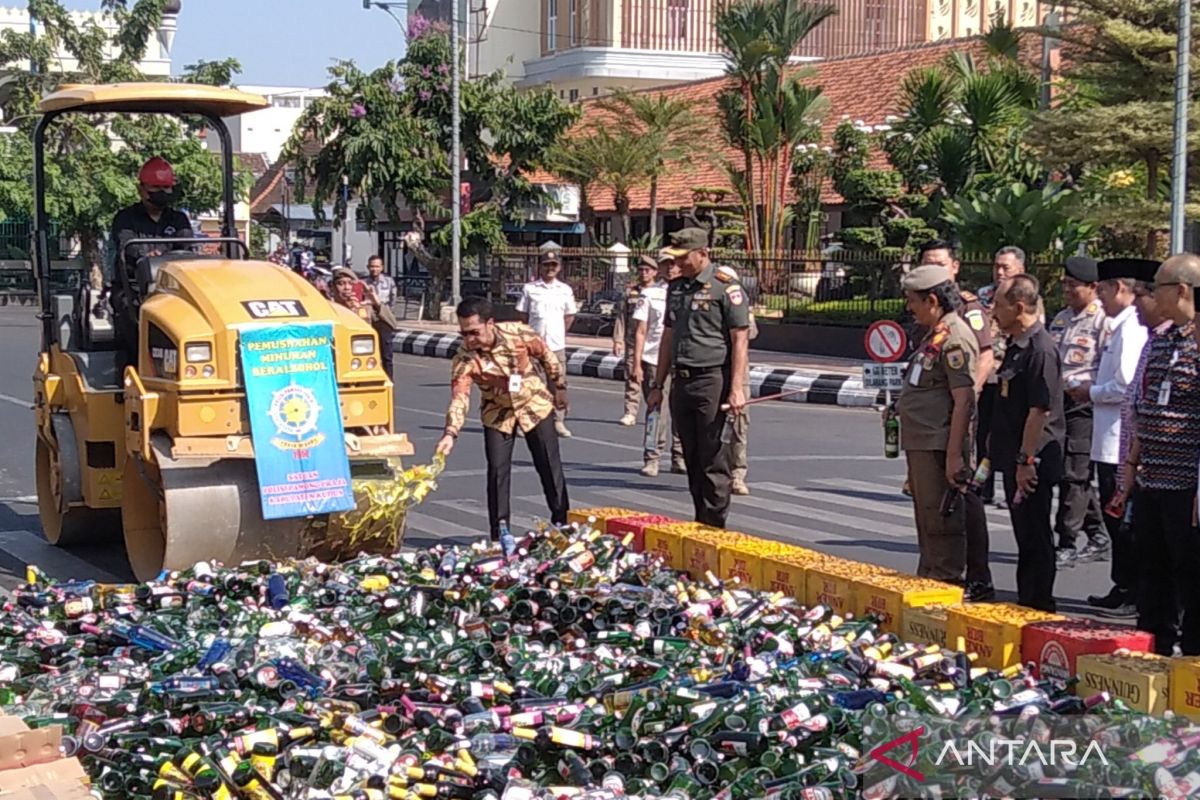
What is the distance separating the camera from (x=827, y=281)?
2744 centimetres

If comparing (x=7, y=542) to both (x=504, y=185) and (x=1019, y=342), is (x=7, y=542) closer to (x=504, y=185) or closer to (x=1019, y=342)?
(x=1019, y=342)

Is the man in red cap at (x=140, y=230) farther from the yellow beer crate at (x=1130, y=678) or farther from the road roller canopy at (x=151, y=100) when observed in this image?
the yellow beer crate at (x=1130, y=678)

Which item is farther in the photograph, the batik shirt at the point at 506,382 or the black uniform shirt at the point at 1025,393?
the batik shirt at the point at 506,382

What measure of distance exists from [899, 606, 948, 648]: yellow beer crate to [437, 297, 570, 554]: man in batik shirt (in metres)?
3.23

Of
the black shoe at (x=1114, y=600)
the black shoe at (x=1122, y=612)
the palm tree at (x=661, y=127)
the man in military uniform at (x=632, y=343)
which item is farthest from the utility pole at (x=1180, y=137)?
the palm tree at (x=661, y=127)

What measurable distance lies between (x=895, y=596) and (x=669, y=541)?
172 centimetres

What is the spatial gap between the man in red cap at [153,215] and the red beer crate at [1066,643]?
607 centimetres

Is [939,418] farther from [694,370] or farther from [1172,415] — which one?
[694,370]

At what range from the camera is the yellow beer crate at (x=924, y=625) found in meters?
6.95

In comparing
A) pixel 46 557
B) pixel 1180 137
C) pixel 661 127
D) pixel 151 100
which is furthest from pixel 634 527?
pixel 661 127

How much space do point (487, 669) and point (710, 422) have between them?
3231 mm

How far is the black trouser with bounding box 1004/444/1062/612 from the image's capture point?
7.98m

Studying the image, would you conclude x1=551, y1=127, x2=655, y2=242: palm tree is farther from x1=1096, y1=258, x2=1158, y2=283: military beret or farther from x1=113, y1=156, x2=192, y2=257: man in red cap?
x1=1096, y1=258, x2=1158, y2=283: military beret

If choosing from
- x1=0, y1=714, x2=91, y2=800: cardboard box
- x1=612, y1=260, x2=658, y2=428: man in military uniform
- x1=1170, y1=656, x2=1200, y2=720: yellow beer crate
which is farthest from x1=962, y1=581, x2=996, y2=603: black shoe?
x1=612, y1=260, x2=658, y2=428: man in military uniform
